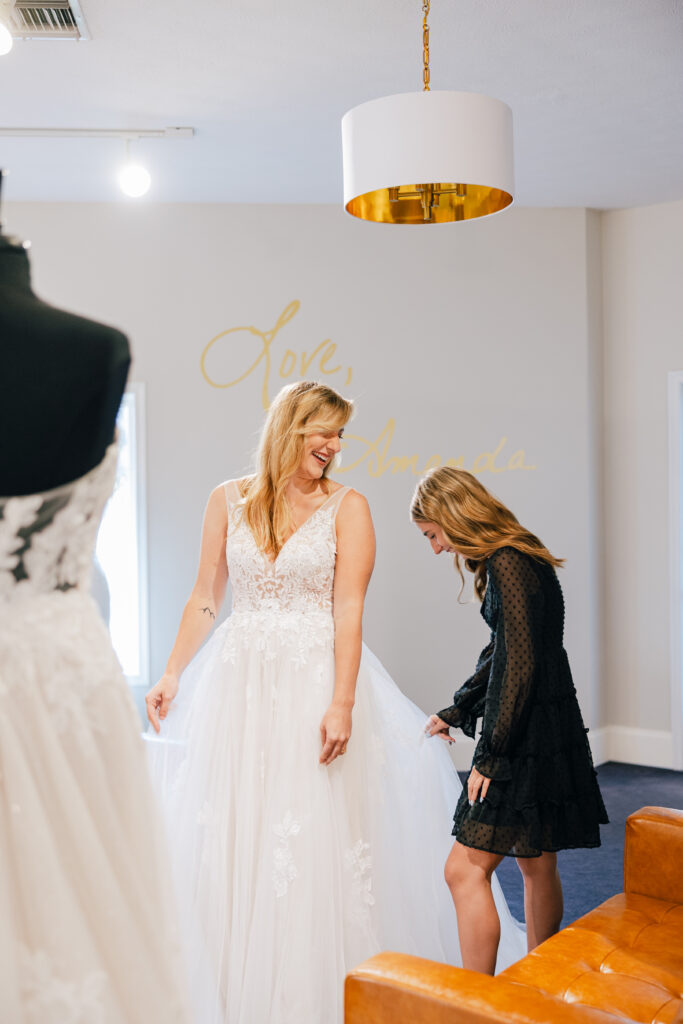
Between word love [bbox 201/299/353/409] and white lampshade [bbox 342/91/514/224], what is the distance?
8.82 feet

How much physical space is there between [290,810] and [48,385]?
1.58 metres

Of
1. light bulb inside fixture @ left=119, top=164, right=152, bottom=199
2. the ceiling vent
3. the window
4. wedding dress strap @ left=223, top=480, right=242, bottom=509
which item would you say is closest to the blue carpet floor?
wedding dress strap @ left=223, top=480, right=242, bottom=509

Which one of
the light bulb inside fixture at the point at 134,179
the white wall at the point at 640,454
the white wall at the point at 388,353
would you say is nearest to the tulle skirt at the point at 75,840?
the light bulb inside fixture at the point at 134,179

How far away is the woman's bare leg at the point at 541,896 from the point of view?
2.57 m

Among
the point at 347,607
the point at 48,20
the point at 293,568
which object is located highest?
the point at 48,20

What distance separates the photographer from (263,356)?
528 cm

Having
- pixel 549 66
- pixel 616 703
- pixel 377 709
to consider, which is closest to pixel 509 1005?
pixel 377 709

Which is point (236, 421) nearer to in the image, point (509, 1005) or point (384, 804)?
point (384, 804)

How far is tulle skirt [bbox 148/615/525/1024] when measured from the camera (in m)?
2.28

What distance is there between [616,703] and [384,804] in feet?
11.3

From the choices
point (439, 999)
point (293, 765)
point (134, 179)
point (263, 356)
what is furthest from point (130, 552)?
point (439, 999)

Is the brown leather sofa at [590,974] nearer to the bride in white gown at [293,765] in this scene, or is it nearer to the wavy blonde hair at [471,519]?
the bride in white gown at [293,765]

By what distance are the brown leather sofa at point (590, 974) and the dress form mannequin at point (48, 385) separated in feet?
3.74

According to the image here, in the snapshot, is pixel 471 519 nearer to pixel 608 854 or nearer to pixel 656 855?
pixel 656 855
